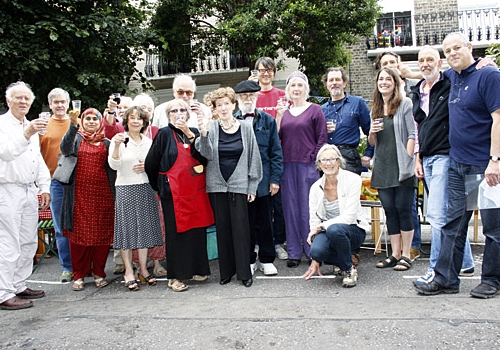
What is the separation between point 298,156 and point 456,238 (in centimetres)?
186

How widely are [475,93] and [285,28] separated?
9.27 metres

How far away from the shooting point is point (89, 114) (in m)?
4.99

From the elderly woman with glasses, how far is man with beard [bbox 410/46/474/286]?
65cm

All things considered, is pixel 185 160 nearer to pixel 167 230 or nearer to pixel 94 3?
pixel 167 230

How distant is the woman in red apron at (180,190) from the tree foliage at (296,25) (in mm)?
8303

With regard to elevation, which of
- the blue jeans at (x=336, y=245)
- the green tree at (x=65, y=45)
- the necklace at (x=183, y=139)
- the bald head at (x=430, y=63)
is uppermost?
the green tree at (x=65, y=45)

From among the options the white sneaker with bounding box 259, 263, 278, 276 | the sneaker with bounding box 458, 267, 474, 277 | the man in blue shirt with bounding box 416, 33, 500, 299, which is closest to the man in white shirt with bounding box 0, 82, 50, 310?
the white sneaker with bounding box 259, 263, 278, 276

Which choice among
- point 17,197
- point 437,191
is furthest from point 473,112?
point 17,197

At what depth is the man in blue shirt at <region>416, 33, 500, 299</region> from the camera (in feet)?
12.7

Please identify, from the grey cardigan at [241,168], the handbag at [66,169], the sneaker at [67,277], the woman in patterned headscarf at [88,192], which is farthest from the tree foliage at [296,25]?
the sneaker at [67,277]

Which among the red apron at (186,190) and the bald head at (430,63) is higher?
the bald head at (430,63)

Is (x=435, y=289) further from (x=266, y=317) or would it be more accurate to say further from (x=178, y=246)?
(x=178, y=246)

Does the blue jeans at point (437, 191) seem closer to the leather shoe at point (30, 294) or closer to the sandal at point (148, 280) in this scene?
the sandal at point (148, 280)

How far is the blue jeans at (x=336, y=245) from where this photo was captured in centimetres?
461
